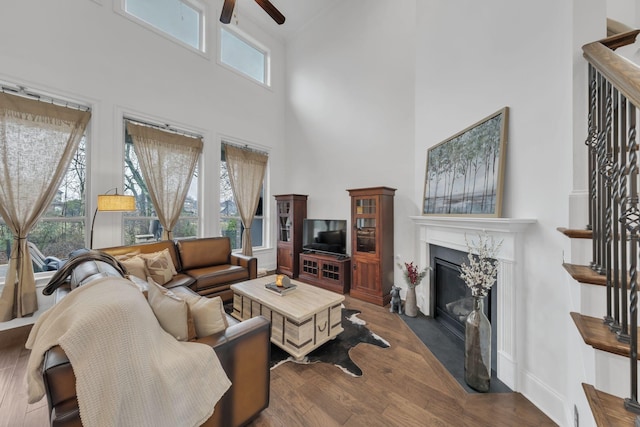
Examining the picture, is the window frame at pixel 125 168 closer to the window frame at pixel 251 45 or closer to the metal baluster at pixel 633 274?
the window frame at pixel 251 45

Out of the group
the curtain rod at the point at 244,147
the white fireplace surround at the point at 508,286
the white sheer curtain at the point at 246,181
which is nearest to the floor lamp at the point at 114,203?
the white sheer curtain at the point at 246,181

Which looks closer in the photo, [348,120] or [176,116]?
[176,116]

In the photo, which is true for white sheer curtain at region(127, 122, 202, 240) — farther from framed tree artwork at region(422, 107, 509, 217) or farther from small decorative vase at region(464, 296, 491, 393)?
small decorative vase at region(464, 296, 491, 393)

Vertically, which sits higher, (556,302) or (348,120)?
(348,120)

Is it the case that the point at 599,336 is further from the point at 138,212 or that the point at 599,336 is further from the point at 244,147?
the point at 244,147

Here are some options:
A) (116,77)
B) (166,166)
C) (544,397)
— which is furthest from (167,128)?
(544,397)

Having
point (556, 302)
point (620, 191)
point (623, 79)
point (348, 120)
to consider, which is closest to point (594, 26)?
Answer: point (623, 79)

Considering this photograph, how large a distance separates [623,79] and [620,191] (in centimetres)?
42

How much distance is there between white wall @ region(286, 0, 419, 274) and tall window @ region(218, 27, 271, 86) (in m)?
0.59

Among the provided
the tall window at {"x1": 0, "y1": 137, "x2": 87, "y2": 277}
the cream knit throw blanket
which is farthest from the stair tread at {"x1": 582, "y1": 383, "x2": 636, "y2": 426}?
the tall window at {"x1": 0, "y1": 137, "x2": 87, "y2": 277}

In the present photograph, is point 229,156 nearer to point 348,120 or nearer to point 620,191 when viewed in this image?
point 348,120

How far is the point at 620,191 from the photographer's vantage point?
0.98m

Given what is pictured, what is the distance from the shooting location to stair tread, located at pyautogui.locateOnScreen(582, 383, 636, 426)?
851mm

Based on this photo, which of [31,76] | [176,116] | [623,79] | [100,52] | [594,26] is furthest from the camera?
[176,116]
